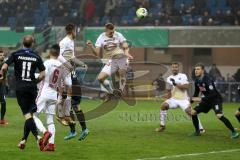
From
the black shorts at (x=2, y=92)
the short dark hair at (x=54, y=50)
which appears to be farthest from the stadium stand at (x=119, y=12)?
the short dark hair at (x=54, y=50)

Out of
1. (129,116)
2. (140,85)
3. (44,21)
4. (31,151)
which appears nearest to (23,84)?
(31,151)

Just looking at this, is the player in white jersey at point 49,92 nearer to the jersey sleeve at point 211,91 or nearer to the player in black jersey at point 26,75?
the player in black jersey at point 26,75

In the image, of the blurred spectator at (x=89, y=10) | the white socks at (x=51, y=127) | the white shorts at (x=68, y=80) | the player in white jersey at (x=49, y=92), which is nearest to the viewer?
the white socks at (x=51, y=127)

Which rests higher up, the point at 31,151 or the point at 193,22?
the point at 193,22

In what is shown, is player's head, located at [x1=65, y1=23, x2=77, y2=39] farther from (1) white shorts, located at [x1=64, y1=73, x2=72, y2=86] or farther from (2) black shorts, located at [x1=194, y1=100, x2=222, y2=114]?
(2) black shorts, located at [x1=194, y1=100, x2=222, y2=114]

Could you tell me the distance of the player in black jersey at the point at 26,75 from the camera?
12.8 m

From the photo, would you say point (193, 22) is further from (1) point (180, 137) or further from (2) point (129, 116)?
(1) point (180, 137)

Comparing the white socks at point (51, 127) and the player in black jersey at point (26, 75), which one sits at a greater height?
the player in black jersey at point (26, 75)

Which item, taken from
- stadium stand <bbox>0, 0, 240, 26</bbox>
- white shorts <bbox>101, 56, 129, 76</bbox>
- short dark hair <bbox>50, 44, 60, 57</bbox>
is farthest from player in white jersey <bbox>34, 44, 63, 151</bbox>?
stadium stand <bbox>0, 0, 240, 26</bbox>

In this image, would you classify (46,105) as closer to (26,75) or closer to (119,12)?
(26,75)

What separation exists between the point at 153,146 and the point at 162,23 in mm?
19873

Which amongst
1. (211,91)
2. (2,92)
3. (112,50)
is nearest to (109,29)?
(112,50)

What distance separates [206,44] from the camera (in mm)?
32375

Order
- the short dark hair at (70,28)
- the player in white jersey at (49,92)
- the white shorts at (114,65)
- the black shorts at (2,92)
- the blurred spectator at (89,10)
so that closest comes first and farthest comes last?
the player in white jersey at (49,92), the short dark hair at (70,28), the white shorts at (114,65), the black shorts at (2,92), the blurred spectator at (89,10)
